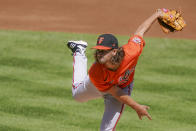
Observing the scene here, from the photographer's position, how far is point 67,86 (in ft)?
30.7

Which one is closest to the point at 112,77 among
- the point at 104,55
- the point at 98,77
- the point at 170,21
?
the point at 98,77

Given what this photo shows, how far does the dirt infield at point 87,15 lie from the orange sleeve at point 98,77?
7731 mm

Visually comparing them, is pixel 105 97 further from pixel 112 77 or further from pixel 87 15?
pixel 87 15

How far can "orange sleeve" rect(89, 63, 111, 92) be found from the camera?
5566mm

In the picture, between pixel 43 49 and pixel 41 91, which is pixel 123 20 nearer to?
pixel 43 49

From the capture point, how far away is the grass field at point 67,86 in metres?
7.55

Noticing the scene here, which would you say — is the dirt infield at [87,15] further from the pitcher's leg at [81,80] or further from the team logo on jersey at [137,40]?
the team logo on jersey at [137,40]

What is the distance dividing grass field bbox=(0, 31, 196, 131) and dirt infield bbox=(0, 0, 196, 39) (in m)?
0.89

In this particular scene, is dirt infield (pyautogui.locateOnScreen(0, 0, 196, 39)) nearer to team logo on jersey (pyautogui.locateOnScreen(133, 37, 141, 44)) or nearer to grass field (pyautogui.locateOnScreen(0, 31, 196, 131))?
grass field (pyautogui.locateOnScreen(0, 31, 196, 131))

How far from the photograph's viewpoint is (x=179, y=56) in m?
11.2

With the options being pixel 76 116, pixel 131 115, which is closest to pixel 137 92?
pixel 131 115

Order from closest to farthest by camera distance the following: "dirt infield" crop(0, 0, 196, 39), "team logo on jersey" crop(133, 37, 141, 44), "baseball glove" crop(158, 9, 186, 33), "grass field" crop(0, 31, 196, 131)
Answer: "team logo on jersey" crop(133, 37, 141, 44), "baseball glove" crop(158, 9, 186, 33), "grass field" crop(0, 31, 196, 131), "dirt infield" crop(0, 0, 196, 39)

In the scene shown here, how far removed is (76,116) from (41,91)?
1385 mm

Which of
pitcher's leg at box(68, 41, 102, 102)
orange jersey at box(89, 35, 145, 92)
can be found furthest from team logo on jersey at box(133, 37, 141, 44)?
pitcher's leg at box(68, 41, 102, 102)
